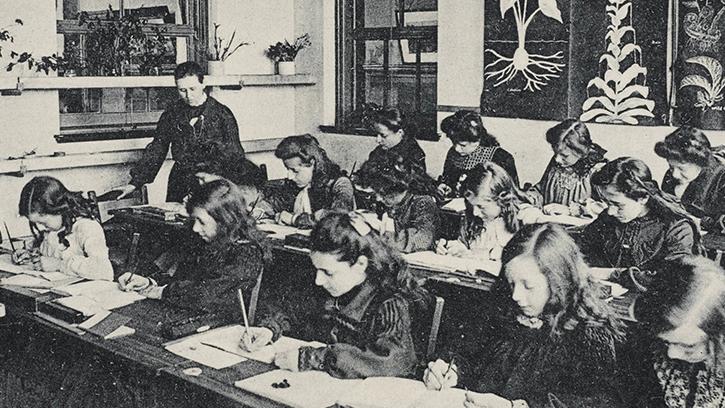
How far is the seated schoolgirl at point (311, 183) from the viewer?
5.03m

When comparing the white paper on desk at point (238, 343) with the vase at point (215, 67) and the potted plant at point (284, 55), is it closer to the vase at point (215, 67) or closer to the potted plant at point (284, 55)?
the vase at point (215, 67)

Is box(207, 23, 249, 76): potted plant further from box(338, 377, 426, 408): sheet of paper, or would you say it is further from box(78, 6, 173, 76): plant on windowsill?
box(338, 377, 426, 408): sheet of paper

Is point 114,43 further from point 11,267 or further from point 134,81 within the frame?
point 11,267

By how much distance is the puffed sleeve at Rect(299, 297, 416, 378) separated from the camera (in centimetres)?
256

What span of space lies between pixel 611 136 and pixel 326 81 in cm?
285

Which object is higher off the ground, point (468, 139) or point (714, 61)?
point (714, 61)

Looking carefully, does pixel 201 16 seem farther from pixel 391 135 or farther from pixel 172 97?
pixel 391 135

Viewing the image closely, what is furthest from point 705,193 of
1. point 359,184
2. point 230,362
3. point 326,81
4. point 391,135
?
point 326,81

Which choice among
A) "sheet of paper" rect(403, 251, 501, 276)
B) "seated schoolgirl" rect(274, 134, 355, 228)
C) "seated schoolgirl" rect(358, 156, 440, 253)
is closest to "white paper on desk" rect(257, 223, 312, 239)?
"seated schoolgirl" rect(274, 134, 355, 228)

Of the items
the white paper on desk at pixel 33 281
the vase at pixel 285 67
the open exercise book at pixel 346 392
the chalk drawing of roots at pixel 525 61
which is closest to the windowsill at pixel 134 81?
the vase at pixel 285 67

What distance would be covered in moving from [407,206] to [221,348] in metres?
1.86

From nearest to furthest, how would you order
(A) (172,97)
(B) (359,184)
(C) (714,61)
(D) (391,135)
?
(C) (714,61)
(D) (391,135)
(B) (359,184)
(A) (172,97)

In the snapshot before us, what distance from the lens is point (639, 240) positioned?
382 cm

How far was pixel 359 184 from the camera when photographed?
252 inches
